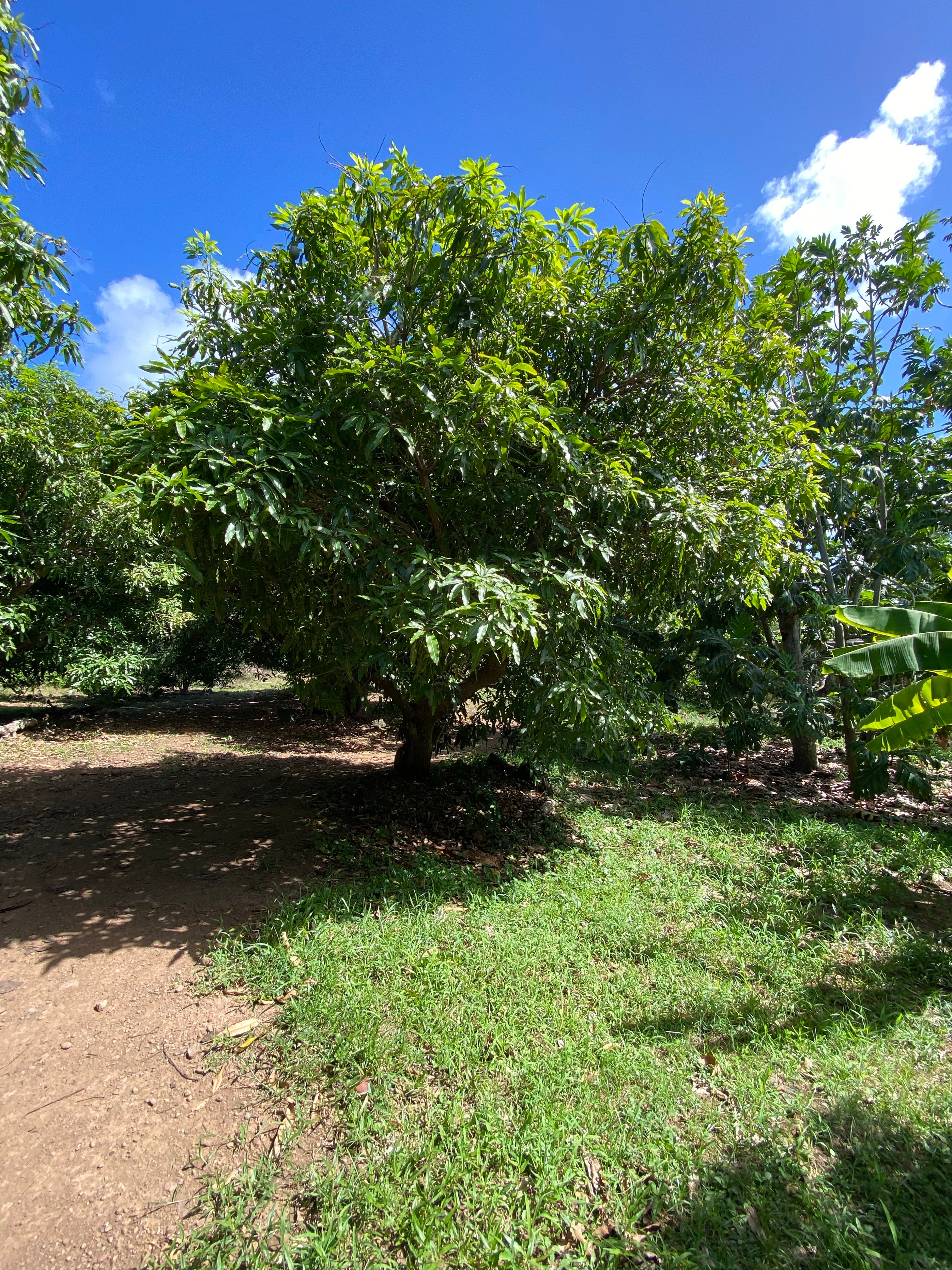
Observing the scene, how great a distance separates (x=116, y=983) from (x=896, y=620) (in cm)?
499

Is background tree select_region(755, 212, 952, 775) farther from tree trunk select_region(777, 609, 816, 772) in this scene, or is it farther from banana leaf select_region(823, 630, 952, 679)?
banana leaf select_region(823, 630, 952, 679)

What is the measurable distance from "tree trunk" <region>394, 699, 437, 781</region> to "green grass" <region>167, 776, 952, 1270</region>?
2039mm

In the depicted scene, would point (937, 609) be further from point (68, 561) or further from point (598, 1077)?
point (68, 561)

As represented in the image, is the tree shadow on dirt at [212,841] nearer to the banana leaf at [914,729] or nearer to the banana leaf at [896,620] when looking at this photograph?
the banana leaf at [914,729]

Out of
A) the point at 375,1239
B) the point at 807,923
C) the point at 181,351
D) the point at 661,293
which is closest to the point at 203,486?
the point at 181,351

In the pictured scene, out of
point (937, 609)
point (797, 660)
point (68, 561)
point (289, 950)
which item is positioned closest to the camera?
point (289, 950)

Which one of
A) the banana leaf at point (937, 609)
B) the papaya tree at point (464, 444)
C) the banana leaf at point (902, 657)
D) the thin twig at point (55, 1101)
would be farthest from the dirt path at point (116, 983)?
the banana leaf at point (937, 609)

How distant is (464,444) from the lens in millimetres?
3828

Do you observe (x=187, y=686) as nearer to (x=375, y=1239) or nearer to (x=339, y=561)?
(x=339, y=561)

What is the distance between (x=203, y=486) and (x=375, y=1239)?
11.0 ft

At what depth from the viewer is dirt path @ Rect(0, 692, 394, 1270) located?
6.81ft

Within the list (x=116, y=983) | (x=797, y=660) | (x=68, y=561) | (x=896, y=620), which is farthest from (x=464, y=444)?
(x=68, y=561)

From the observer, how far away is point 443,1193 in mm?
2059

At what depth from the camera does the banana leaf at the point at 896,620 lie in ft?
11.3
